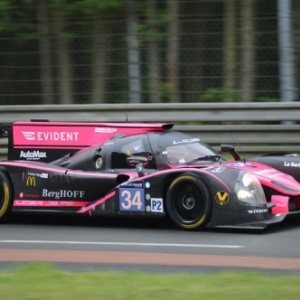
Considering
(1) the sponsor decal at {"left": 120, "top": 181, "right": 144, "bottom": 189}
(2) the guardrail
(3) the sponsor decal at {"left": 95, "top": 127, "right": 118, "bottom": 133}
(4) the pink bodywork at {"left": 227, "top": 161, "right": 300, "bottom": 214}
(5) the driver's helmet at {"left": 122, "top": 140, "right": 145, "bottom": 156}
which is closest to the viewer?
(4) the pink bodywork at {"left": 227, "top": 161, "right": 300, "bottom": 214}

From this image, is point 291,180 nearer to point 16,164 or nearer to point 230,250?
point 230,250

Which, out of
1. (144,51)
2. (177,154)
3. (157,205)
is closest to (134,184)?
(157,205)

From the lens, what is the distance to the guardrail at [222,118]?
13344 millimetres

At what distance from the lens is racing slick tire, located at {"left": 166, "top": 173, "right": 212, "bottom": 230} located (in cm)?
920

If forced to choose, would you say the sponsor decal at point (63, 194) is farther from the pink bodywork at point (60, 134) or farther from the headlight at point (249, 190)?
the headlight at point (249, 190)

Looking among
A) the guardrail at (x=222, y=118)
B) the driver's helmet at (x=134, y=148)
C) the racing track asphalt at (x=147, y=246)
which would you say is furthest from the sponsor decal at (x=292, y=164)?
the guardrail at (x=222, y=118)

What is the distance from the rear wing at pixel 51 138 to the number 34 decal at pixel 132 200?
1656mm

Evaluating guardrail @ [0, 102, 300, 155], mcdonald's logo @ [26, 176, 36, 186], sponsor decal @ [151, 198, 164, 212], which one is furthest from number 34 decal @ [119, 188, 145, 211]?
guardrail @ [0, 102, 300, 155]

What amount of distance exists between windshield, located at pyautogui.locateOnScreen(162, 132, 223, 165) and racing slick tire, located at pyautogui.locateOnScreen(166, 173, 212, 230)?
1.93ft

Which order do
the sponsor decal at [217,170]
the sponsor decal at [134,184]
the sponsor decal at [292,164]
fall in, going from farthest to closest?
the sponsor decal at [292,164] → the sponsor decal at [134,184] → the sponsor decal at [217,170]

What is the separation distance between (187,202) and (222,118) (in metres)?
4.43

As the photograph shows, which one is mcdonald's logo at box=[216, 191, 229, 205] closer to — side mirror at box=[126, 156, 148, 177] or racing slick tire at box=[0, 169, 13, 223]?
side mirror at box=[126, 156, 148, 177]

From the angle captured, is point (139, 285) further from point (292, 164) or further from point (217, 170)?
point (292, 164)

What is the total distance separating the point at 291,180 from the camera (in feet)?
32.3
